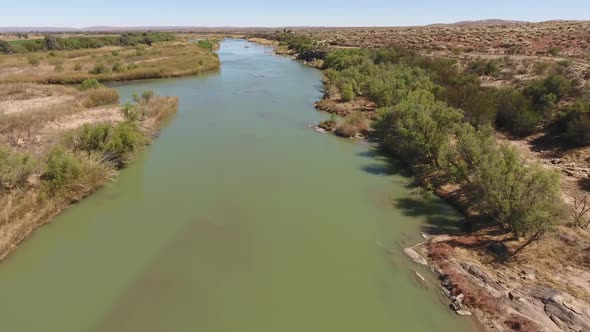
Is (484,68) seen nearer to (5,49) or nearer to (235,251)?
(235,251)

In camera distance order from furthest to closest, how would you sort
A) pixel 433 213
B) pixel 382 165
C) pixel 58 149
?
1. pixel 382 165
2. pixel 58 149
3. pixel 433 213

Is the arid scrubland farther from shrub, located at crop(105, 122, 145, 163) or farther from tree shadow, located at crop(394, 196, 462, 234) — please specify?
tree shadow, located at crop(394, 196, 462, 234)

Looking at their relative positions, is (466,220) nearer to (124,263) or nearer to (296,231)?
(296,231)

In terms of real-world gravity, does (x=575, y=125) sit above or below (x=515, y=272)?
above

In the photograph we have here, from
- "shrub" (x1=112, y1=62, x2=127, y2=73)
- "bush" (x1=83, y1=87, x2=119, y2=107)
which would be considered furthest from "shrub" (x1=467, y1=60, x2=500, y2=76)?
"shrub" (x1=112, y1=62, x2=127, y2=73)

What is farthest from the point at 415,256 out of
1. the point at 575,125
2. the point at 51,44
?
the point at 51,44

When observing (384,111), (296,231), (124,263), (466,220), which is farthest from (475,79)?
(124,263)
